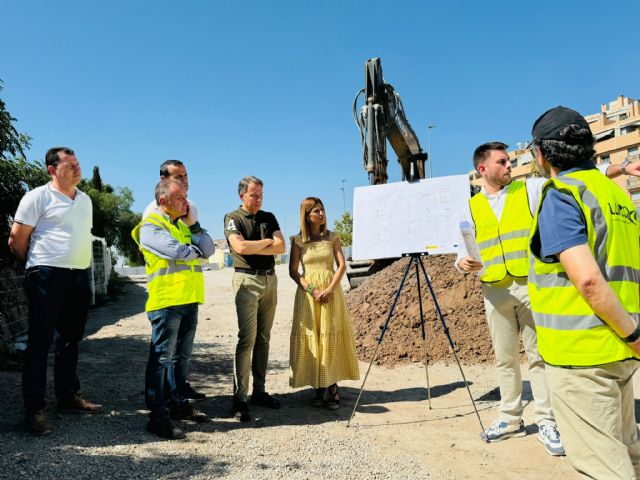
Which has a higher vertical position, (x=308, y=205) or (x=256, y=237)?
(x=308, y=205)

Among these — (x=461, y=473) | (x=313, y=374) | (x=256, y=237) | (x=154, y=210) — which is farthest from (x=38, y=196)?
(x=461, y=473)

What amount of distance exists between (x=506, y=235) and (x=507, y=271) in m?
0.28

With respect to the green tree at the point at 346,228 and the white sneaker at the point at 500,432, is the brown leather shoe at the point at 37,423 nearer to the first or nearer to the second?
the white sneaker at the point at 500,432

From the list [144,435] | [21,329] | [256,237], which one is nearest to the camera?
[144,435]

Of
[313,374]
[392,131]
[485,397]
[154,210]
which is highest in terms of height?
[392,131]

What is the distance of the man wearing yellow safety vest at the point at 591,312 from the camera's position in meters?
1.80

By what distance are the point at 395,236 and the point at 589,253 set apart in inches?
122

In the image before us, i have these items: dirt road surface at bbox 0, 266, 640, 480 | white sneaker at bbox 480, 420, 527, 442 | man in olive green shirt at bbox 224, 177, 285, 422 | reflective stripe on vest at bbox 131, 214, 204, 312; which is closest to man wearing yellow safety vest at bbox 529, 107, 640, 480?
dirt road surface at bbox 0, 266, 640, 480

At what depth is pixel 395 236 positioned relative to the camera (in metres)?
4.89

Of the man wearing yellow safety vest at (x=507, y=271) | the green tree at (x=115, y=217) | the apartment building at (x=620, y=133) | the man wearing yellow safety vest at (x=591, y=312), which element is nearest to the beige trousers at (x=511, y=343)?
the man wearing yellow safety vest at (x=507, y=271)

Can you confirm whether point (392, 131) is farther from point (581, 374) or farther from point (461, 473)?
point (581, 374)

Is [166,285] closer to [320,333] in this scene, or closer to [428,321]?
[320,333]

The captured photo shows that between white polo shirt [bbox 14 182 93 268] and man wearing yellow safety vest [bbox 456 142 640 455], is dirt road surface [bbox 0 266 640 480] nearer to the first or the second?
man wearing yellow safety vest [bbox 456 142 640 455]

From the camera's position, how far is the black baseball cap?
6.68ft
